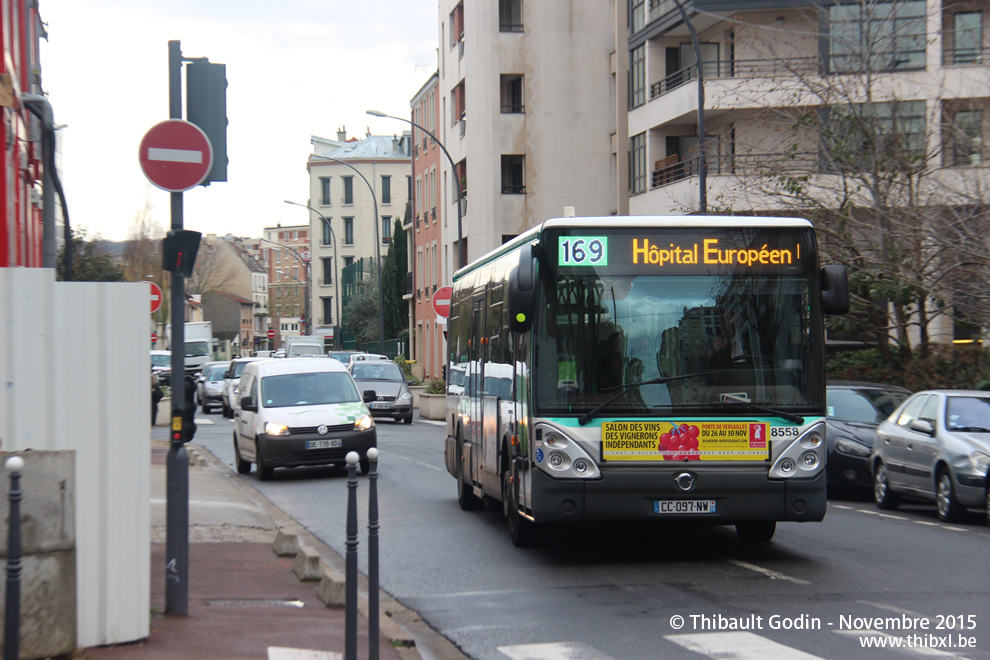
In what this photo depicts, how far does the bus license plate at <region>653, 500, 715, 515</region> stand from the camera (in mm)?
10273

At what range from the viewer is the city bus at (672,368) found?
33.6ft

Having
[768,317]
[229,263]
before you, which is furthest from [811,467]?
[229,263]

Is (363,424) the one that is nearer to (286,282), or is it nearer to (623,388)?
(623,388)

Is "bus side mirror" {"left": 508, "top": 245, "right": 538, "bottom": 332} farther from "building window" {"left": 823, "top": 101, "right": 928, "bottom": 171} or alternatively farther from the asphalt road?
"building window" {"left": 823, "top": 101, "right": 928, "bottom": 171}

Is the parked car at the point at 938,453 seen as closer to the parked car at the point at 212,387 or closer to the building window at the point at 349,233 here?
the parked car at the point at 212,387

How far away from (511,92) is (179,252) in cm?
4602

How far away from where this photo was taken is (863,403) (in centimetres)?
1844

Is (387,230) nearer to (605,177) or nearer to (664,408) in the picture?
(605,177)

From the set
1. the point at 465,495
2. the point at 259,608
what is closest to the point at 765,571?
the point at 259,608

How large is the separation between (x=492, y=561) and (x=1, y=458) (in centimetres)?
568

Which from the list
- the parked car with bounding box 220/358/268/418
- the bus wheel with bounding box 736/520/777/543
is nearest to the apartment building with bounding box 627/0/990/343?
the bus wheel with bounding box 736/520/777/543

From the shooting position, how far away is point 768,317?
417 inches

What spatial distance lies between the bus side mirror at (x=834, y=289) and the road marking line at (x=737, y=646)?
3.81 meters

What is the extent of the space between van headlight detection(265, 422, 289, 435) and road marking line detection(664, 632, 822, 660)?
492 inches
